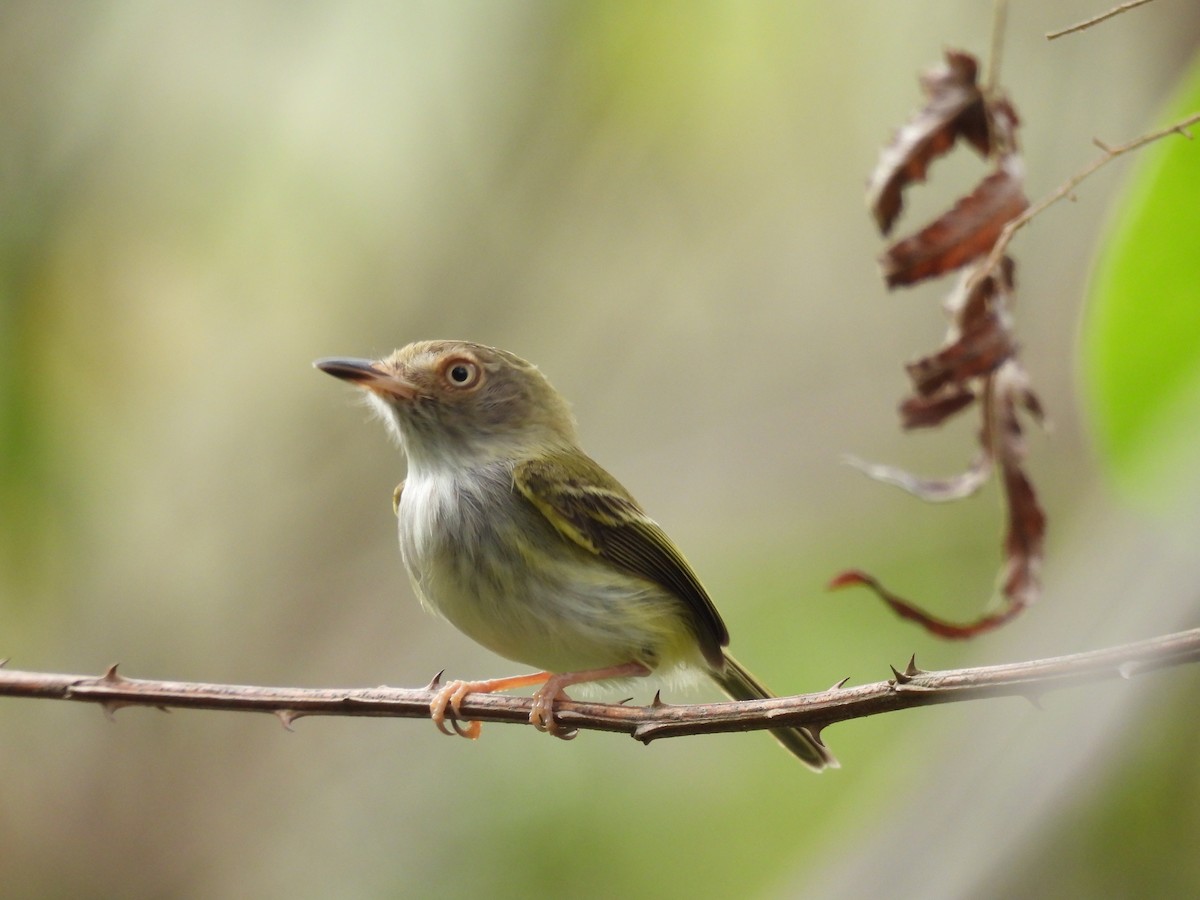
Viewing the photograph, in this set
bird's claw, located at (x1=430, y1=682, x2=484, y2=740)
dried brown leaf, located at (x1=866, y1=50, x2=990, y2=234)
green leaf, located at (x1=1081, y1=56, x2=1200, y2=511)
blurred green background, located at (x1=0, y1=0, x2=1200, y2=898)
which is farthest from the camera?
blurred green background, located at (x1=0, y1=0, x2=1200, y2=898)

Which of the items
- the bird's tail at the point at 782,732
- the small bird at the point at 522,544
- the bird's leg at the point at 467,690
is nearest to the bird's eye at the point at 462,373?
the small bird at the point at 522,544

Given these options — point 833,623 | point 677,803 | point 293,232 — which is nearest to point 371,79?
point 293,232

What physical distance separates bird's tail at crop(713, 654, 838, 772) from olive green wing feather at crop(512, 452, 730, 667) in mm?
216

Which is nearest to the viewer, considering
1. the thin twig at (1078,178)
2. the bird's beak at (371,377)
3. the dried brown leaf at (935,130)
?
Result: the thin twig at (1078,178)

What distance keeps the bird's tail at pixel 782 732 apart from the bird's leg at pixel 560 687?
26 cm

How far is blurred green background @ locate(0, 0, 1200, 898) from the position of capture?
5.45 m

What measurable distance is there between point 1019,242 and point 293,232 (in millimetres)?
3879

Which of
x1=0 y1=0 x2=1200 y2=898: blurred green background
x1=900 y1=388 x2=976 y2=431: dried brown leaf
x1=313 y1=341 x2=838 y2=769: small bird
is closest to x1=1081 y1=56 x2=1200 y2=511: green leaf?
x1=900 y1=388 x2=976 y2=431: dried brown leaf

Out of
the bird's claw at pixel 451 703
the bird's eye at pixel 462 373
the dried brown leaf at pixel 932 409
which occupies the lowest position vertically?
the bird's claw at pixel 451 703

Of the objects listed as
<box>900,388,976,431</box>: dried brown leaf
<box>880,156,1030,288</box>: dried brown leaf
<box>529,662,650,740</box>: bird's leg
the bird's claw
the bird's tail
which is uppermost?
<box>880,156,1030,288</box>: dried brown leaf

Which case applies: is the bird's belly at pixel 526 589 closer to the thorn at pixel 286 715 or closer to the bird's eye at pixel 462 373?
the bird's eye at pixel 462 373

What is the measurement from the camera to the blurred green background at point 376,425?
545cm

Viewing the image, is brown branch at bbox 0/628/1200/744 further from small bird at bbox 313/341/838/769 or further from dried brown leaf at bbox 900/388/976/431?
dried brown leaf at bbox 900/388/976/431

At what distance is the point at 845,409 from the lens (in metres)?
6.46
